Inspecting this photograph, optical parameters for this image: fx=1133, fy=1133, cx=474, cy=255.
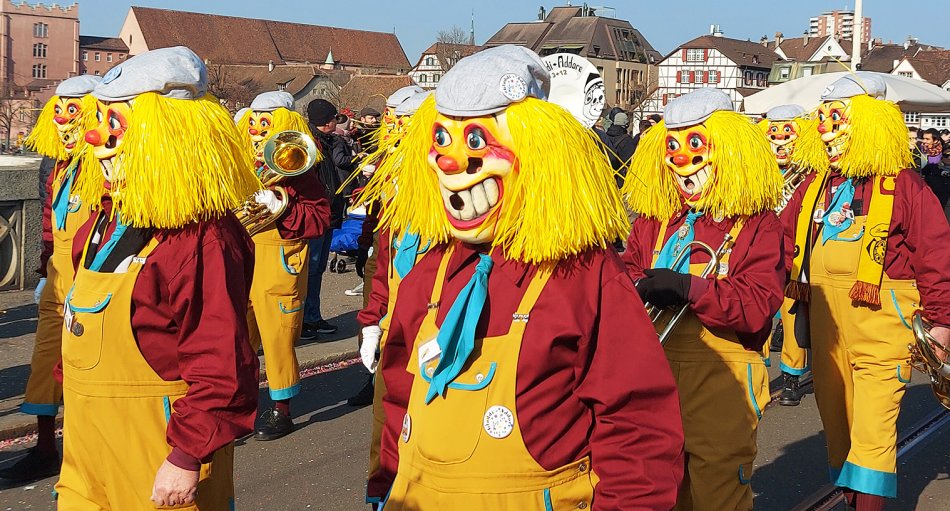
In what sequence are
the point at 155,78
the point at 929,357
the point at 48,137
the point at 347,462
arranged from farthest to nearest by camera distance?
the point at 48,137 < the point at 347,462 < the point at 929,357 < the point at 155,78

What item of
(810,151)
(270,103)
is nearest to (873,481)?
(810,151)

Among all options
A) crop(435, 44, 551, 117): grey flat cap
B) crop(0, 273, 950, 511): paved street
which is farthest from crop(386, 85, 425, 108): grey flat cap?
crop(435, 44, 551, 117): grey flat cap

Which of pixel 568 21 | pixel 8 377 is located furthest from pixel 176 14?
pixel 8 377

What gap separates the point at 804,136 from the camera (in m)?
7.11

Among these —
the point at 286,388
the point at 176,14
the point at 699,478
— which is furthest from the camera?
the point at 176,14

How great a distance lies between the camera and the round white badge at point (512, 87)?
9.02 feet

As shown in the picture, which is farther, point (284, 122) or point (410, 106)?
point (284, 122)

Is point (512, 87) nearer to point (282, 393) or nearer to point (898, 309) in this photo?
point (898, 309)

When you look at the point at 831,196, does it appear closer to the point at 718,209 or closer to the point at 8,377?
the point at 718,209

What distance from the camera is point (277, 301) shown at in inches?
268

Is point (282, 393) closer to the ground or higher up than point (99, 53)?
closer to the ground

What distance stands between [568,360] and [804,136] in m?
4.92

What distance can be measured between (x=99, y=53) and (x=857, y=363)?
137700 mm

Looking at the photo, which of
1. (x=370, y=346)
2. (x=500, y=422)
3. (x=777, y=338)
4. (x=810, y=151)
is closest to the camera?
(x=500, y=422)
